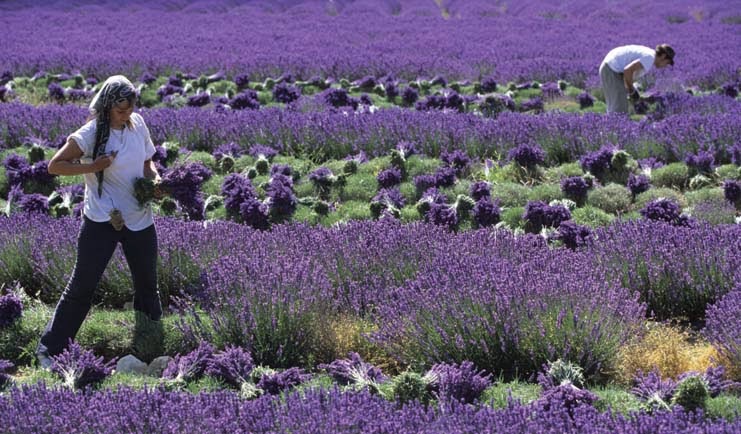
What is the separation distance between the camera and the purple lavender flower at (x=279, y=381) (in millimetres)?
4215

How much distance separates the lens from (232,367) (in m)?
4.32

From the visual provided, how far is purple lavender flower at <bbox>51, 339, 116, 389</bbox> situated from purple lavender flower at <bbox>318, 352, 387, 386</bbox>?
115 cm

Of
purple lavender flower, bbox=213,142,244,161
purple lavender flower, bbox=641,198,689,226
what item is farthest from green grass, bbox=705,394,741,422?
purple lavender flower, bbox=213,142,244,161

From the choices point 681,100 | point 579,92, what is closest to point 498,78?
point 579,92

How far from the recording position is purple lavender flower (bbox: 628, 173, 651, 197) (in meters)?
7.28

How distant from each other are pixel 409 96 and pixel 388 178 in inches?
155

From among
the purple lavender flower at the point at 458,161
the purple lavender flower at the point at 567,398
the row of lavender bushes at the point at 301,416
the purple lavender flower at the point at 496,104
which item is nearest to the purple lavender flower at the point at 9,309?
the row of lavender bushes at the point at 301,416

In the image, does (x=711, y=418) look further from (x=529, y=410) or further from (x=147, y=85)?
(x=147, y=85)

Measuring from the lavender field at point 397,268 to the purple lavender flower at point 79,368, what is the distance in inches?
0.4

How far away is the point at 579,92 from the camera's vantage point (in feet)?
39.9

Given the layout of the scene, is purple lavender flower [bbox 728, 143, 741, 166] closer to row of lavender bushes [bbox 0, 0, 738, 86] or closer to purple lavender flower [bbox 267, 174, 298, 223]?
purple lavender flower [bbox 267, 174, 298, 223]

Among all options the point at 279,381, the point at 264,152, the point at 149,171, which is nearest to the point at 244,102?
the point at 264,152

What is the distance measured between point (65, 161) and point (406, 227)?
2282mm

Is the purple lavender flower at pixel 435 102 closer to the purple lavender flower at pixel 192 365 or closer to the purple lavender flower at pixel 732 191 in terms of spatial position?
the purple lavender flower at pixel 732 191
